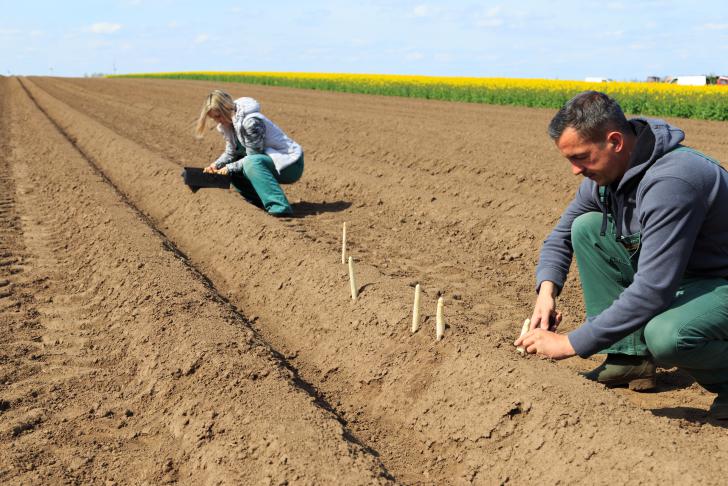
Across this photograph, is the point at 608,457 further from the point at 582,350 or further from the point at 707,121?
the point at 707,121

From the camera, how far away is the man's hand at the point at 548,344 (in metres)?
3.20

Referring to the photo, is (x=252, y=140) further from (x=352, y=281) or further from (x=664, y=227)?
(x=664, y=227)

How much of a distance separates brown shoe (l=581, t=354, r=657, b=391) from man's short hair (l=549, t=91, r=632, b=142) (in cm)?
145

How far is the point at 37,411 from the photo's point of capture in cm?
389

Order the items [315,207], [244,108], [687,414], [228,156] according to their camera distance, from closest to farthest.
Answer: [687,414]
[244,108]
[228,156]
[315,207]

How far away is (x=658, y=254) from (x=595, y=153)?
50 cm

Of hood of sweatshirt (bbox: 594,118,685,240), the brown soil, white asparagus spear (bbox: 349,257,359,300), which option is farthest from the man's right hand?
white asparagus spear (bbox: 349,257,359,300)

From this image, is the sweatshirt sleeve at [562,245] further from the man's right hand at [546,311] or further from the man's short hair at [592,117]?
the man's short hair at [592,117]

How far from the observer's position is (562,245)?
395 cm

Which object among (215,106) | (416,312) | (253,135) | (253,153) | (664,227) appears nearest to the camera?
(664,227)

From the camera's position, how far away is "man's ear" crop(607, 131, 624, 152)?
313cm

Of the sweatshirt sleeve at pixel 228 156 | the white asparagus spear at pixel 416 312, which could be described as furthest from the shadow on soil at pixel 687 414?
the sweatshirt sleeve at pixel 228 156

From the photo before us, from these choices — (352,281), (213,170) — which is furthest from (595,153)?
(213,170)

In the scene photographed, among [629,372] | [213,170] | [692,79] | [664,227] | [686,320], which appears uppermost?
[664,227]
